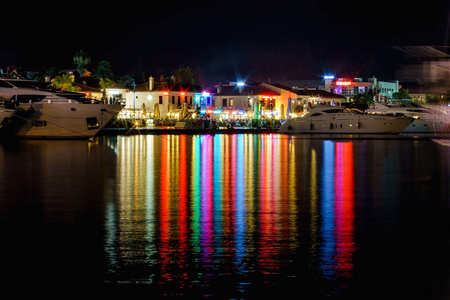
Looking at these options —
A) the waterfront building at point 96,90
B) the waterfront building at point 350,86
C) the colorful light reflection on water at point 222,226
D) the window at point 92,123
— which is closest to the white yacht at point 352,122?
the waterfront building at point 96,90

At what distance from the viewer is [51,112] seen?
5397 centimetres

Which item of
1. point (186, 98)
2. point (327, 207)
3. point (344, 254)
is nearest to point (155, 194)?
point (327, 207)

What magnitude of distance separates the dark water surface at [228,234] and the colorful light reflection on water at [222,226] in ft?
0.10

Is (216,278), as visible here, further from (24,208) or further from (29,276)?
(24,208)

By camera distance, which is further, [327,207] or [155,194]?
[155,194]

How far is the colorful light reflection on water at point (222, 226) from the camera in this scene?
33.7 ft

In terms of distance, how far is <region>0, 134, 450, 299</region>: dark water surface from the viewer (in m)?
9.68

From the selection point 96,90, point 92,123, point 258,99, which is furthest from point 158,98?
point 92,123

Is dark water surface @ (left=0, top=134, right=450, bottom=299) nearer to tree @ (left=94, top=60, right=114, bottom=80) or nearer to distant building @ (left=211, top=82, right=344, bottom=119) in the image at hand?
distant building @ (left=211, top=82, right=344, bottom=119)

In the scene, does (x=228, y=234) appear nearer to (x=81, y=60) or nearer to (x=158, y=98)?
(x=158, y=98)

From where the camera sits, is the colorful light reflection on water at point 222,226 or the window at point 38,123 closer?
the colorful light reflection on water at point 222,226

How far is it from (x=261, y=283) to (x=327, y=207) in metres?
7.56

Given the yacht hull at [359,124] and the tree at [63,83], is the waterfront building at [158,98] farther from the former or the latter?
the yacht hull at [359,124]

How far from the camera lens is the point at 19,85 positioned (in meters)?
55.8
